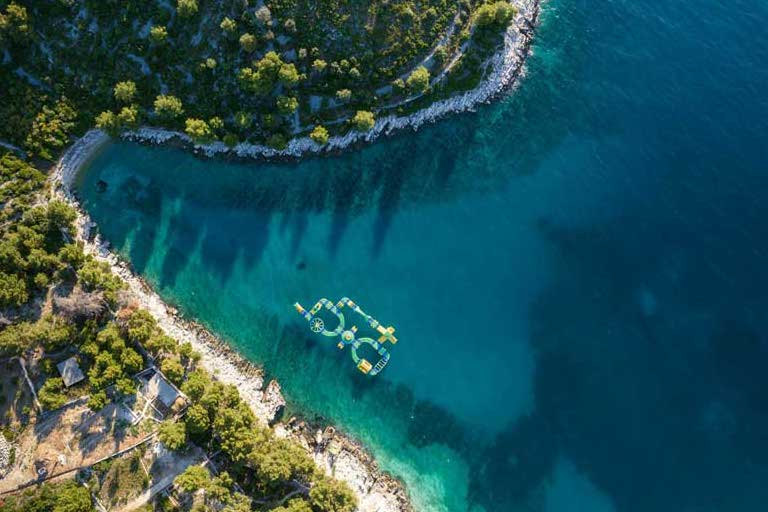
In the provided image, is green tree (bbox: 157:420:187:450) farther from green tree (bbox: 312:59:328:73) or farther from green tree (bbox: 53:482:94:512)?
green tree (bbox: 312:59:328:73)

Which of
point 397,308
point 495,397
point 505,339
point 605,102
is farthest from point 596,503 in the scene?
point 605,102

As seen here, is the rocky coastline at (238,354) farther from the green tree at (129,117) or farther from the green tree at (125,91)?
the green tree at (125,91)

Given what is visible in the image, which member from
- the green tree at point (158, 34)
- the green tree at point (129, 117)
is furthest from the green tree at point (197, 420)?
the green tree at point (158, 34)

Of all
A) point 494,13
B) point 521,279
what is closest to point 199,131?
point 494,13

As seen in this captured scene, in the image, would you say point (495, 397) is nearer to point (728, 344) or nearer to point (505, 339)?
point (505, 339)

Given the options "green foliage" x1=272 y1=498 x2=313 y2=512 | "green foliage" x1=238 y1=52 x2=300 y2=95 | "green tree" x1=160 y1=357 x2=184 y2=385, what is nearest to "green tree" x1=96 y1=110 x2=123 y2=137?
"green foliage" x1=238 y1=52 x2=300 y2=95

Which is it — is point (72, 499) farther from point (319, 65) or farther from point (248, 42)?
point (319, 65)
